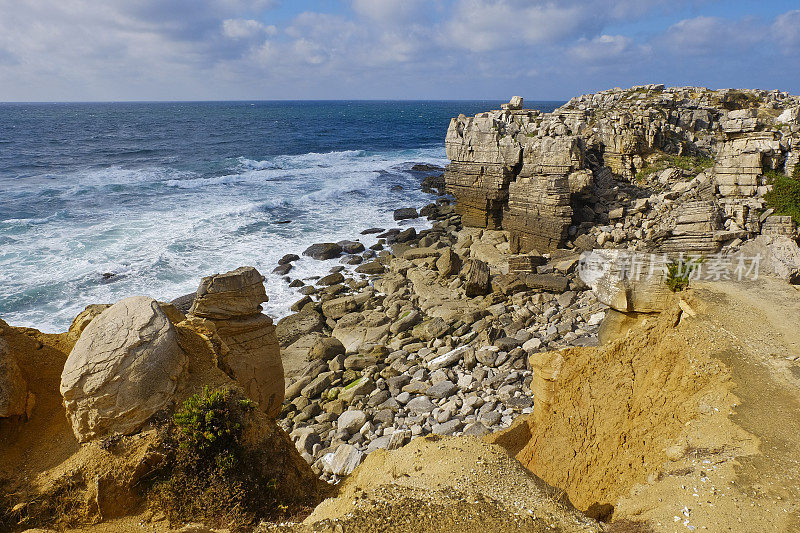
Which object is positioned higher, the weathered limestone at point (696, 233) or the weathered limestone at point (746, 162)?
the weathered limestone at point (746, 162)

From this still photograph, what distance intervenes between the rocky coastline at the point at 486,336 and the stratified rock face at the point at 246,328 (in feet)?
0.14

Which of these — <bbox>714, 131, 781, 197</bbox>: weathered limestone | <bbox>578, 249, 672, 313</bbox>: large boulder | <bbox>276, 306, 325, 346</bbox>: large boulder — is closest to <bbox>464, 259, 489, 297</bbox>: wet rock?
<bbox>276, 306, 325, 346</bbox>: large boulder

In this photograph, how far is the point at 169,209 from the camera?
3397 centimetres

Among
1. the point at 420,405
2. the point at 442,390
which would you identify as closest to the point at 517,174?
the point at 442,390

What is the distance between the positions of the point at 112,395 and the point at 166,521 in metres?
1.76

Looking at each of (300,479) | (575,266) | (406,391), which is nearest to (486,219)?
(575,266)

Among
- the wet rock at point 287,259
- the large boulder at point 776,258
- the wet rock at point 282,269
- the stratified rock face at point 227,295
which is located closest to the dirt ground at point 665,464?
the large boulder at point 776,258

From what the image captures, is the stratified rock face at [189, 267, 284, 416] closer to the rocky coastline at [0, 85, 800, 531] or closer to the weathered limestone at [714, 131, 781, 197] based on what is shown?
the rocky coastline at [0, 85, 800, 531]

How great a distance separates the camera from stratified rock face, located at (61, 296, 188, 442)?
626cm

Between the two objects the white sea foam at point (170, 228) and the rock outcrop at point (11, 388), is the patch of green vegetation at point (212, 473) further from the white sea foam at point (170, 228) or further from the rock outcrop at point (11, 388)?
the white sea foam at point (170, 228)

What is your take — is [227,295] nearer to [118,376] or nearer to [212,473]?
[118,376]

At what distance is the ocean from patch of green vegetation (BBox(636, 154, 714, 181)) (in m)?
13.7

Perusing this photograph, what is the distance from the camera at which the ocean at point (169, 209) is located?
71.4ft

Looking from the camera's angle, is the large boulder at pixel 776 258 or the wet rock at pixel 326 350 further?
the wet rock at pixel 326 350
